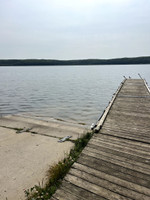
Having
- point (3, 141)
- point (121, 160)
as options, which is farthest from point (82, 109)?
point (121, 160)

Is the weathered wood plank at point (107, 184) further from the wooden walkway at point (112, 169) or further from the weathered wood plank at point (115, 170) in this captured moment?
the weathered wood plank at point (115, 170)

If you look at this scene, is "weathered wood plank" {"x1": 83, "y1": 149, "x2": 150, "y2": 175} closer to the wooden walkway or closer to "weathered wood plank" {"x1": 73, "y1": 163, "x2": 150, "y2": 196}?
the wooden walkway

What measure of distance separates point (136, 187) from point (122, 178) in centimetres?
41

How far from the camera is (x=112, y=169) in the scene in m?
4.58

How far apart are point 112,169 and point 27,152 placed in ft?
15.9

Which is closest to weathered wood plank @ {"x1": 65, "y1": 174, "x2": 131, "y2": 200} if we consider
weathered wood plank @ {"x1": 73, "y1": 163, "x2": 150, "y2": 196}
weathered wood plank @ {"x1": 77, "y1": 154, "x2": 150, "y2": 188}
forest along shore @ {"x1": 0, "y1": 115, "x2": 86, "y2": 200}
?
weathered wood plank @ {"x1": 73, "y1": 163, "x2": 150, "y2": 196}

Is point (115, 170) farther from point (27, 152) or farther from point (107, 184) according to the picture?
point (27, 152)

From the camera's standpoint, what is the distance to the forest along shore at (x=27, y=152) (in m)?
5.46

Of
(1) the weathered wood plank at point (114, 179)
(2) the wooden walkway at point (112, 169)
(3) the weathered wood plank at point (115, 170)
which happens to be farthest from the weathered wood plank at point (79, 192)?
(3) the weathered wood plank at point (115, 170)

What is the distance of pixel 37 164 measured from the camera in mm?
6680

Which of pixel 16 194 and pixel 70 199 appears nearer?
pixel 70 199

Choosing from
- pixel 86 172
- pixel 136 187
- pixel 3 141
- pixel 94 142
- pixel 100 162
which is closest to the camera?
pixel 136 187

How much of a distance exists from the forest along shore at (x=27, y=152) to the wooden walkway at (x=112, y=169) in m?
1.80

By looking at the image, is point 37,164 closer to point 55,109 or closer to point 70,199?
point 70,199
